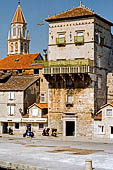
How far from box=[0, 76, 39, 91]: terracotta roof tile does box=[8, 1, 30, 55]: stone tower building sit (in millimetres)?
64249

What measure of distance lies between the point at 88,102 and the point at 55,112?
17.6 ft

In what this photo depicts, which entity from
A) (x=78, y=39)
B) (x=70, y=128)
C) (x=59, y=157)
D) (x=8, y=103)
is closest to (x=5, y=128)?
(x=8, y=103)

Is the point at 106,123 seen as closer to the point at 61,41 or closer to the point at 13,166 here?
the point at 61,41

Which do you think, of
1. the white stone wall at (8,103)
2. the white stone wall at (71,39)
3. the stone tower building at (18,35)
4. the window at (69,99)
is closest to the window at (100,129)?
the window at (69,99)

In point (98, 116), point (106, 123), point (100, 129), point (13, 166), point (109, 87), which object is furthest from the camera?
point (109, 87)

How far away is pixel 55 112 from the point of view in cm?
5731

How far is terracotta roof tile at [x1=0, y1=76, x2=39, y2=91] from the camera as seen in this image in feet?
204

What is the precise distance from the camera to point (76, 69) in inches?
2136

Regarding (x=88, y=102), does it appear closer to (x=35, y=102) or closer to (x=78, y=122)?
(x=78, y=122)

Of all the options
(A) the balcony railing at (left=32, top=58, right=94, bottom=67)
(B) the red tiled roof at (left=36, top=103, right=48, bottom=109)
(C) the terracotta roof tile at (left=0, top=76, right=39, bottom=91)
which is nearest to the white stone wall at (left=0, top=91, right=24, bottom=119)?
(C) the terracotta roof tile at (left=0, top=76, right=39, bottom=91)

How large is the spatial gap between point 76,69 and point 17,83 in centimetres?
1307

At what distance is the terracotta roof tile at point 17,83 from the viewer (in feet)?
204

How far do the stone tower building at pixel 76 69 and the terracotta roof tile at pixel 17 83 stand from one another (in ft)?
20.3

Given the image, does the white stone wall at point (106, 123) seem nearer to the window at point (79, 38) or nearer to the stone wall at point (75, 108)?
the stone wall at point (75, 108)
